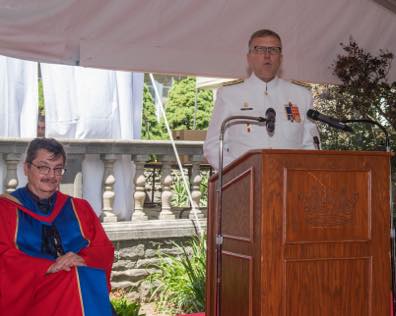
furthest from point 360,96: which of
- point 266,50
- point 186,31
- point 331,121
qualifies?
point 331,121

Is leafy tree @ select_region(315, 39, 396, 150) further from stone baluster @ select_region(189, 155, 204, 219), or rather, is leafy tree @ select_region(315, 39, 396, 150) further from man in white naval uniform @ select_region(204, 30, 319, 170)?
man in white naval uniform @ select_region(204, 30, 319, 170)

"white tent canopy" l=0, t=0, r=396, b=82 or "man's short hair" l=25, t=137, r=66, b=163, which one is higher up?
"white tent canopy" l=0, t=0, r=396, b=82

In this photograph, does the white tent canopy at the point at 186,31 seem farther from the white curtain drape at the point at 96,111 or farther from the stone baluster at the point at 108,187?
the stone baluster at the point at 108,187

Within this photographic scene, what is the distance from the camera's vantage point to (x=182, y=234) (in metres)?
7.84

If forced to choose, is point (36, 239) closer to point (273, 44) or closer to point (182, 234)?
point (273, 44)

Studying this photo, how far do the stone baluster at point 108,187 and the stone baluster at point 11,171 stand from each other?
2.97 ft

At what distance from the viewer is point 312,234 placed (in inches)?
139

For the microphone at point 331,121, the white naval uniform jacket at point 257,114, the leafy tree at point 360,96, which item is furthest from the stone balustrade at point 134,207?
the microphone at point 331,121

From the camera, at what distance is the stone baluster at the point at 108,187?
24.1ft

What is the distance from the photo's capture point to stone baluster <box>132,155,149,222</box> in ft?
24.8

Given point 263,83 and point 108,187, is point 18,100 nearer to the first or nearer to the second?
point 108,187

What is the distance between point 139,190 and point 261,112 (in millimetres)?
3291

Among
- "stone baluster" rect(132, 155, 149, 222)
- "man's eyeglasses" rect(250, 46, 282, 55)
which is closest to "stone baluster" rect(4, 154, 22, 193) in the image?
"stone baluster" rect(132, 155, 149, 222)

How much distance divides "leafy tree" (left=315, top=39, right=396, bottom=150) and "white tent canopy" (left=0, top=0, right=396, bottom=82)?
0.11 meters
